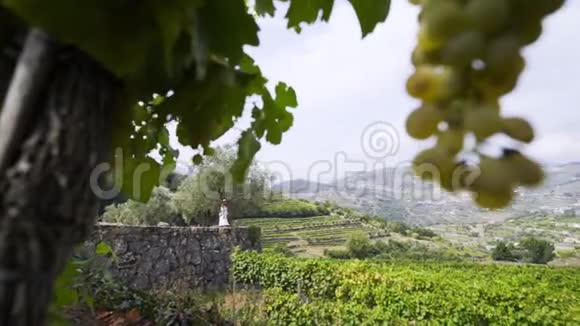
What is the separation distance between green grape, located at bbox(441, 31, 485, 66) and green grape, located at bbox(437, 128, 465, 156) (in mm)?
56

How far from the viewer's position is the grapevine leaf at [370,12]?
1008 millimetres

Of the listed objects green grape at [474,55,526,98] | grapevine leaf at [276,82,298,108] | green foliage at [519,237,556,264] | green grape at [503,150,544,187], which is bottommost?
green foliage at [519,237,556,264]

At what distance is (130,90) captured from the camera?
550 mm

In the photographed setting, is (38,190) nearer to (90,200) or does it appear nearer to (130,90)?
(90,200)

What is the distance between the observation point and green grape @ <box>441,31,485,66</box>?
0.43 m

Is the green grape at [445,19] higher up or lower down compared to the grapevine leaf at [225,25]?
lower down

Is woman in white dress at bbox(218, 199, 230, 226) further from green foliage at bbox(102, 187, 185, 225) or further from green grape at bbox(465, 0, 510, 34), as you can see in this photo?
green grape at bbox(465, 0, 510, 34)

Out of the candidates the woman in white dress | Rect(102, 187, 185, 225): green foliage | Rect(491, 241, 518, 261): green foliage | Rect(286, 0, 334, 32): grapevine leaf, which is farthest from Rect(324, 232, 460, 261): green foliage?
Rect(286, 0, 334, 32): grapevine leaf

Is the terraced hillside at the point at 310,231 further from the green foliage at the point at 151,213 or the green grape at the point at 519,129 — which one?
the green grape at the point at 519,129

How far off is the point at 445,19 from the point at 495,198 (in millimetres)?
150

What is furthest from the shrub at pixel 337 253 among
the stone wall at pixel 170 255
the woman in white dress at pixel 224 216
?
the stone wall at pixel 170 255

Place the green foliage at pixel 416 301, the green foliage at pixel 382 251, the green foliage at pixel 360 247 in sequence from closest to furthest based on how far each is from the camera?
the green foliage at pixel 416 301
the green foliage at pixel 382 251
the green foliage at pixel 360 247

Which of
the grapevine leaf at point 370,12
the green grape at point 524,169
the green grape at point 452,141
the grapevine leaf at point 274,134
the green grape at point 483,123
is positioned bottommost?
the green grape at point 524,169

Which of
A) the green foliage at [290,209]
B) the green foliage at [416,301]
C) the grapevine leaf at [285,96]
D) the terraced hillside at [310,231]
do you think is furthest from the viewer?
the green foliage at [290,209]
